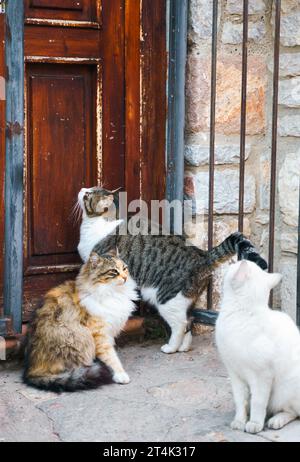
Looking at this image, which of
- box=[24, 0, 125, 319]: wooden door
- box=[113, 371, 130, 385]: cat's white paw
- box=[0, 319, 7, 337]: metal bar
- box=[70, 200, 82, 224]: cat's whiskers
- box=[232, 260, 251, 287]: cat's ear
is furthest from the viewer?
box=[70, 200, 82, 224]: cat's whiskers

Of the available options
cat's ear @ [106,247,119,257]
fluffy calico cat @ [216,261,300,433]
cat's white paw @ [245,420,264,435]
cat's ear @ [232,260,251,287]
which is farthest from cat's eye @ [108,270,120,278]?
cat's white paw @ [245,420,264,435]

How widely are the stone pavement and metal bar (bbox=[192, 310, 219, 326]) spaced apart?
0.76ft

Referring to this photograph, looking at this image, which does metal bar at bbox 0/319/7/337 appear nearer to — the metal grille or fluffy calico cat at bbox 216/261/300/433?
the metal grille

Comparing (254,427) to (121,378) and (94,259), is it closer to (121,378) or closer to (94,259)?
(121,378)

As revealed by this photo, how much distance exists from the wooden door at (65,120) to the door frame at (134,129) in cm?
6

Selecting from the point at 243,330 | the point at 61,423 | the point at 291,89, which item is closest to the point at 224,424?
the point at 243,330

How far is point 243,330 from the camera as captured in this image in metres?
3.31

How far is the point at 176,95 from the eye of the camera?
4.61 m

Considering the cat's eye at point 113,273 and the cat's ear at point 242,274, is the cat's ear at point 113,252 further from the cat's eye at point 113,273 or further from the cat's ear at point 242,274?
the cat's ear at point 242,274

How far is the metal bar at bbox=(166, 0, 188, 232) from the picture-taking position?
4543mm

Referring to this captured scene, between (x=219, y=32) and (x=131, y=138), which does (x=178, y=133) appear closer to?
(x=131, y=138)

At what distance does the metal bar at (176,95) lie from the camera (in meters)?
4.54

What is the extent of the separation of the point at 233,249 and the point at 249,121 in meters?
0.83

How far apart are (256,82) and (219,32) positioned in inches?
14.1
